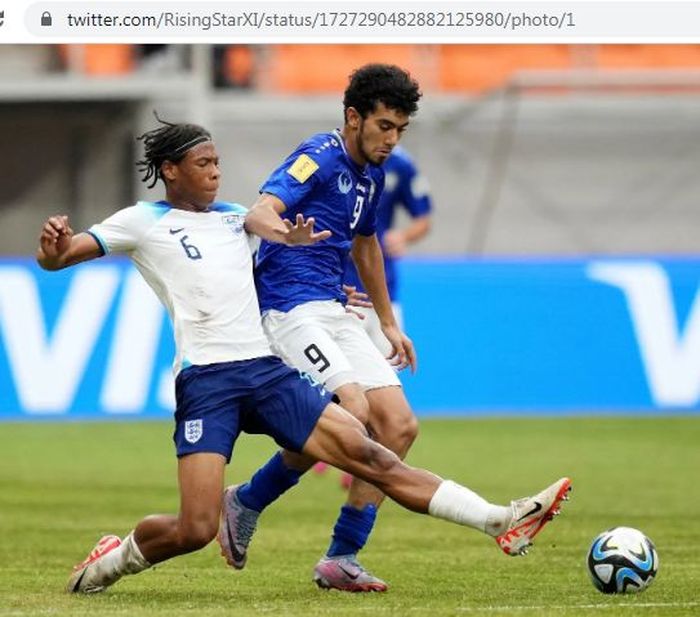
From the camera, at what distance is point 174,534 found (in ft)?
23.5

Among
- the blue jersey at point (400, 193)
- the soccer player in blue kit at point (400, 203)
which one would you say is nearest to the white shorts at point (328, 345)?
the soccer player in blue kit at point (400, 203)

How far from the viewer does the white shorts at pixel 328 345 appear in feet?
25.4

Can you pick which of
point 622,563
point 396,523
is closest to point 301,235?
point 622,563

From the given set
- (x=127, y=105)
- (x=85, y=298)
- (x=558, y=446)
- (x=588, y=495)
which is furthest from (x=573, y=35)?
(x=127, y=105)

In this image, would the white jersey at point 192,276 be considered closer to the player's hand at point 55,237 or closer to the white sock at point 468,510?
the player's hand at point 55,237

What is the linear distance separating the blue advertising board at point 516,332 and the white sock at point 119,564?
8842 millimetres

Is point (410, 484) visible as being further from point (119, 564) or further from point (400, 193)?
point (400, 193)

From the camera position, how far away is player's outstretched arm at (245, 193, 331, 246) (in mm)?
6992

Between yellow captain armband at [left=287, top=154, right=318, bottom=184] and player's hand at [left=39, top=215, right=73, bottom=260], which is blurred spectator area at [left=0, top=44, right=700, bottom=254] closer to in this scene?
yellow captain armband at [left=287, top=154, right=318, bottom=184]

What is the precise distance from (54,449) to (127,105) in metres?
7.29

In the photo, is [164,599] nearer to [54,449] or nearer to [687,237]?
[54,449]

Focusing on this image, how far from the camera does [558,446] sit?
1489 centimetres

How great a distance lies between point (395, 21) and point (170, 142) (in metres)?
1.12

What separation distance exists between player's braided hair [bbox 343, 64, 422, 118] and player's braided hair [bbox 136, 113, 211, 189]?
71 centimetres
